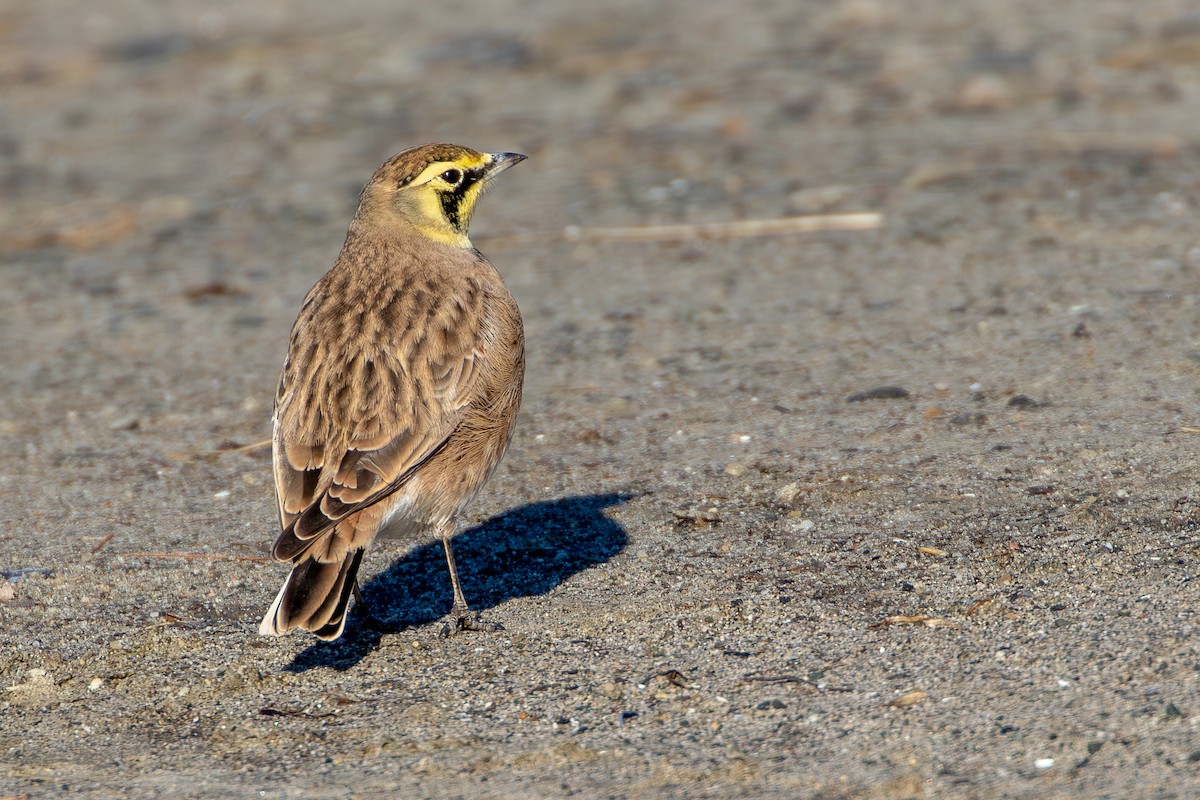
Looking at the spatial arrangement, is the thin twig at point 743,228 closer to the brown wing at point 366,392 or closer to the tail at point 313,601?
the brown wing at point 366,392

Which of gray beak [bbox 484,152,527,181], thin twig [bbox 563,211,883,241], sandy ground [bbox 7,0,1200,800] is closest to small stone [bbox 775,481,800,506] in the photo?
sandy ground [bbox 7,0,1200,800]

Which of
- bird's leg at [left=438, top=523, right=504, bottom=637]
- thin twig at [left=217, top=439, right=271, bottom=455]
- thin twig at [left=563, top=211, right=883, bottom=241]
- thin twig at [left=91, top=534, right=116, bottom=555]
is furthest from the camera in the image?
thin twig at [left=563, top=211, right=883, bottom=241]

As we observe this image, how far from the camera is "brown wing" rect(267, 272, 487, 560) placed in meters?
5.25

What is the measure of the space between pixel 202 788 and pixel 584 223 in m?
6.84

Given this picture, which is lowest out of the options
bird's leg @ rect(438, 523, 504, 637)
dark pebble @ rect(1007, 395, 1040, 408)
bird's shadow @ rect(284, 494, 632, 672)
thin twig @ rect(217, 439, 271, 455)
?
dark pebble @ rect(1007, 395, 1040, 408)

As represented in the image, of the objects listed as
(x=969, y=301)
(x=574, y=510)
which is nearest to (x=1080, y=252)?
(x=969, y=301)

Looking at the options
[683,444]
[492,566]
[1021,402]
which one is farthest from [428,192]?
[1021,402]

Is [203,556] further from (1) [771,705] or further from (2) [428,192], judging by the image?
(1) [771,705]

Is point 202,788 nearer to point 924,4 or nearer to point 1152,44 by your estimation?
point 1152,44

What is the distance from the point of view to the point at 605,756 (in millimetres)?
4617

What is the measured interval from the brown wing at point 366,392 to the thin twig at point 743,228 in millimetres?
4386

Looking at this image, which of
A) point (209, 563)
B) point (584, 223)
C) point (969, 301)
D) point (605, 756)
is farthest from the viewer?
point (584, 223)

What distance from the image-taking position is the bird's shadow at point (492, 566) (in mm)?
5777

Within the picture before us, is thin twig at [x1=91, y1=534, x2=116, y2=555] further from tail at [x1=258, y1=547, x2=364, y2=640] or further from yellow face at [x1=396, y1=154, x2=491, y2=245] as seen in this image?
yellow face at [x1=396, y1=154, x2=491, y2=245]
